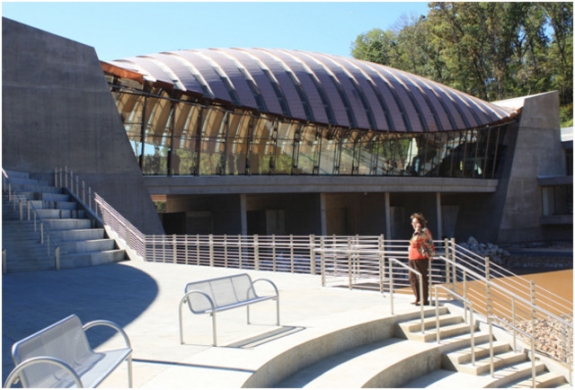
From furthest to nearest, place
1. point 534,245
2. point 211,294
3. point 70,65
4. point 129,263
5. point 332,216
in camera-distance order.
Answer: point 534,245, point 332,216, point 70,65, point 129,263, point 211,294

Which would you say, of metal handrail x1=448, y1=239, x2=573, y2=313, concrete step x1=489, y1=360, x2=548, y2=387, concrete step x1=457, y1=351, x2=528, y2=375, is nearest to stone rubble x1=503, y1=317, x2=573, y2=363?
metal handrail x1=448, y1=239, x2=573, y2=313

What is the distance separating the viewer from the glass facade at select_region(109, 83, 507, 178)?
2889cm

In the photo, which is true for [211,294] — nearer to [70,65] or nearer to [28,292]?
[28,292]

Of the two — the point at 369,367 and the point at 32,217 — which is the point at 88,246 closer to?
the point at 32,217

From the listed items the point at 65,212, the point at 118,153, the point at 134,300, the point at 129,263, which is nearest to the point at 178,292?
the point at 134,300

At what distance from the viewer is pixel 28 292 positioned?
41.5 ft

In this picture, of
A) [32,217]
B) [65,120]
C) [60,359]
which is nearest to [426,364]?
[60,359]

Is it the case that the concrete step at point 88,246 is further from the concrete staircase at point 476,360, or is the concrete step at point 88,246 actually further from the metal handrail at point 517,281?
the concrete staircase at point 476,360

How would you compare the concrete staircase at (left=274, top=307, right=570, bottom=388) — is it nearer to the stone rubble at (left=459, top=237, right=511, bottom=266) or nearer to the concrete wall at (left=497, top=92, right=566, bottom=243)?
the stone rubble at (left=459, top=237, right=511, bottom=266)

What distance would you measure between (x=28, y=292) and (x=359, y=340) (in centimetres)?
725

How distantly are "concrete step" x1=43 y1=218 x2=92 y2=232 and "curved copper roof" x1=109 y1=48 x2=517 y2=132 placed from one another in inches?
421

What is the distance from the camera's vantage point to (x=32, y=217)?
19.2 metres

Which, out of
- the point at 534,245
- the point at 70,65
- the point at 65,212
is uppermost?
the point at 70,65

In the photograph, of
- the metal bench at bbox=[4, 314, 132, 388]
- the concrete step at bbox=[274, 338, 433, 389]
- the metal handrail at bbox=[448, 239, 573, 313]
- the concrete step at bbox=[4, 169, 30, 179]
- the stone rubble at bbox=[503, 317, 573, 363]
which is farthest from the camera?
the concrete step at bbox=[4, 169, 30, 179]
